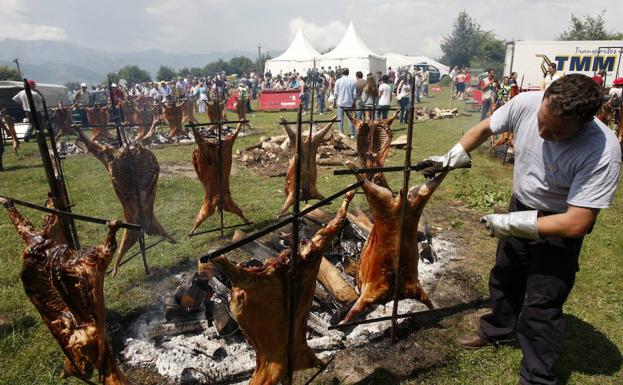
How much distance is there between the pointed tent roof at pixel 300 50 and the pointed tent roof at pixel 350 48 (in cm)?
204

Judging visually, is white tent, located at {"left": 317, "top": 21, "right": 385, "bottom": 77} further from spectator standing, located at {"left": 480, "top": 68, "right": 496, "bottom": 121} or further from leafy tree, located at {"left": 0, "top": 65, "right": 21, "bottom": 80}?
leafy tree, located at {"left": 0, "top": 65, "right": 21, "bottom": 80}

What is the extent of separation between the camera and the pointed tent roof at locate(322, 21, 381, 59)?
33781mm

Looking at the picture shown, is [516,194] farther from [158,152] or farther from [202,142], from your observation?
[158,152]

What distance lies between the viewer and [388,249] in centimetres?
371

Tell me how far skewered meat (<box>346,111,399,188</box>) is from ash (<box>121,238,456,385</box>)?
364 centimetres

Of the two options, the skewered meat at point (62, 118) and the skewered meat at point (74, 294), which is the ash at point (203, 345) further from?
the skewered meat at point (62, 118)

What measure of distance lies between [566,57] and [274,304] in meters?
27.1

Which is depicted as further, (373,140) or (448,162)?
(373,140)

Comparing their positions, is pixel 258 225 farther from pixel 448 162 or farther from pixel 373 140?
pixel 448 162

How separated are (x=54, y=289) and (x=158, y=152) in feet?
38.0

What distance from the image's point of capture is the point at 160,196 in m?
8.77

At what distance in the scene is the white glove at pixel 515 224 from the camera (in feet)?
9.57

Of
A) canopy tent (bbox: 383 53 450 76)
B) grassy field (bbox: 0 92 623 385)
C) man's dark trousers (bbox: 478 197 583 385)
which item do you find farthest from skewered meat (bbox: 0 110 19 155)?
canopy tent (bbox: 383 53 450 76)

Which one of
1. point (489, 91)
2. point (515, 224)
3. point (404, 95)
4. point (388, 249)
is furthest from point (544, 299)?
point (489, 91)
